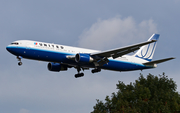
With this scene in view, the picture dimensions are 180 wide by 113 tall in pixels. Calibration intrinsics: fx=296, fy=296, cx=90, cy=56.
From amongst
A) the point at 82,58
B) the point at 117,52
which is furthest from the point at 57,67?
the point at 117,52

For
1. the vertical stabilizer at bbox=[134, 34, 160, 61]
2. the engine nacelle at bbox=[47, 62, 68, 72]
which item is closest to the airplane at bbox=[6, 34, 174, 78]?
the engine nacelle at bbox=[47, 62, 68, 72]

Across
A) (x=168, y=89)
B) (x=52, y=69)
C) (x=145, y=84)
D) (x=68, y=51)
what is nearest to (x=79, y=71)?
(x=52, y=69)

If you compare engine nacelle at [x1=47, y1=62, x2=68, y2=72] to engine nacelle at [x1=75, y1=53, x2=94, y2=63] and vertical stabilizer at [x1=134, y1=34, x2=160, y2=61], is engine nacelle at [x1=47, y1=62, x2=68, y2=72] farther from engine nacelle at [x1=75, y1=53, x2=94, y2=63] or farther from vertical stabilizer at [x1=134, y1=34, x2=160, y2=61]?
vertical stabilizer at [x1=134, y1=34, x2=160, y2=61]

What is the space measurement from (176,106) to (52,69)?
24521mm

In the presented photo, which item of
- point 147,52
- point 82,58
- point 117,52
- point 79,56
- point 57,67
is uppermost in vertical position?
point 147,52

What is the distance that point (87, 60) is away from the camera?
167 ft

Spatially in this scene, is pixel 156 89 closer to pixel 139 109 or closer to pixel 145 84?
pixel 145 84

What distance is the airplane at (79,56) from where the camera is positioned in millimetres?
47612

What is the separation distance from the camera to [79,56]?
4988 cm

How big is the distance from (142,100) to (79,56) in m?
12.7

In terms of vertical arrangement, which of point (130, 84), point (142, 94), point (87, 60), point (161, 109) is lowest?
point (161, 109)

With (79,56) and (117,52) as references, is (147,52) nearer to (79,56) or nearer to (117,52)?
(117,52)

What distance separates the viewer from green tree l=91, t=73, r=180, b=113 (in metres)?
46.4

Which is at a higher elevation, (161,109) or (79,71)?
(79,71)
